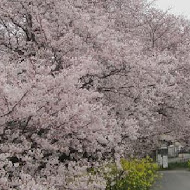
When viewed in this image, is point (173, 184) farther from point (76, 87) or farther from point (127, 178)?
point (76, 87)

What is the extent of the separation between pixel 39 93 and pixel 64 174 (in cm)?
167

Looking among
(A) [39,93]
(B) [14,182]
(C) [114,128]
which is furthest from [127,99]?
(B) [14,182]

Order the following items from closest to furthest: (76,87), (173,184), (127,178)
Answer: (76,87) < (127,178) < (173,184)

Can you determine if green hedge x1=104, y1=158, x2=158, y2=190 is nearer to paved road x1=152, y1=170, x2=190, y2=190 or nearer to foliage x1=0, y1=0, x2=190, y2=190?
foliage x1=0, y1=0, x2=190, y2=190

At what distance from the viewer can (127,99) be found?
979cm

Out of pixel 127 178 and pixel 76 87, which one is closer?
pixel 76 87

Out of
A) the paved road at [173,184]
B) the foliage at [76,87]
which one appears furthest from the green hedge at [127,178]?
the paved road at [173,184]

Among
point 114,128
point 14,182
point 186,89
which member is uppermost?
point 186,89

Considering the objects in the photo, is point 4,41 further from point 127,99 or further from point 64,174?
point 64,174

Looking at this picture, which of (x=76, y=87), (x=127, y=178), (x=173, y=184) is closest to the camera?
(x=76, y=87)

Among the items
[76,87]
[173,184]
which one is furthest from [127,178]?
[173,184]

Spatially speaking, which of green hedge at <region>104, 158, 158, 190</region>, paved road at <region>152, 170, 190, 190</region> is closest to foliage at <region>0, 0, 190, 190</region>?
green hedge at <region>104, 158, 158, 190</region>

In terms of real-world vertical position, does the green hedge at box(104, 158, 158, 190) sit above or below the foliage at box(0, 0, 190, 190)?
below

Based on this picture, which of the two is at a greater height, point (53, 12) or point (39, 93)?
point (53, 12)
